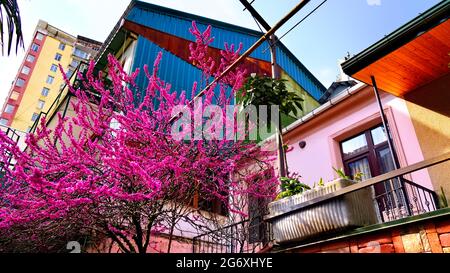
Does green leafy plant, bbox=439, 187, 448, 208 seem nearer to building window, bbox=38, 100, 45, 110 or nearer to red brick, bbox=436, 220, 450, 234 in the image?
red brick, bbox=436, 220, 450, 234

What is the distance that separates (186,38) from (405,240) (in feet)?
43.2

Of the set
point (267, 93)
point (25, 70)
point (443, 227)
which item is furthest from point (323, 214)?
point (25, 70)

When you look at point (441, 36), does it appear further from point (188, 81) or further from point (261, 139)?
point (188, 81)

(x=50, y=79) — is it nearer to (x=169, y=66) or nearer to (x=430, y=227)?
(x=169, y=66)

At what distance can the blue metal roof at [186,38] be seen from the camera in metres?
13.1

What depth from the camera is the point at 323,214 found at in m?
4.00

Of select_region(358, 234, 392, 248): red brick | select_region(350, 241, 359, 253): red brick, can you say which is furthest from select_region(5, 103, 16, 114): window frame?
select_region(358, 234, 392, 248): red brick

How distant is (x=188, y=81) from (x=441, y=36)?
10153 millimetres

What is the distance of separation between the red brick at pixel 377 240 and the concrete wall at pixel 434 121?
9.30ft

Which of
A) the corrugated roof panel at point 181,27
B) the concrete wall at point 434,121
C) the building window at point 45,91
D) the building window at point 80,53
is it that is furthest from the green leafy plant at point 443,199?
the building window at point 80,53

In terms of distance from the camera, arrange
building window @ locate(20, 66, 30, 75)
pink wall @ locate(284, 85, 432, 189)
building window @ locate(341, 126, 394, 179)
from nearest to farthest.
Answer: pink wall @ locate(284, 85, 432, 189)
building window @ locate(341, 126, 394, 179)
building window @ locate(20, 66, 30, 75)

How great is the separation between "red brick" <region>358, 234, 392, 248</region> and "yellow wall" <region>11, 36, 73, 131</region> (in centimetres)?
5190

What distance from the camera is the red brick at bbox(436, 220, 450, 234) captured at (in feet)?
10.4

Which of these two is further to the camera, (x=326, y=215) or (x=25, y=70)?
(x=25, y=70)
